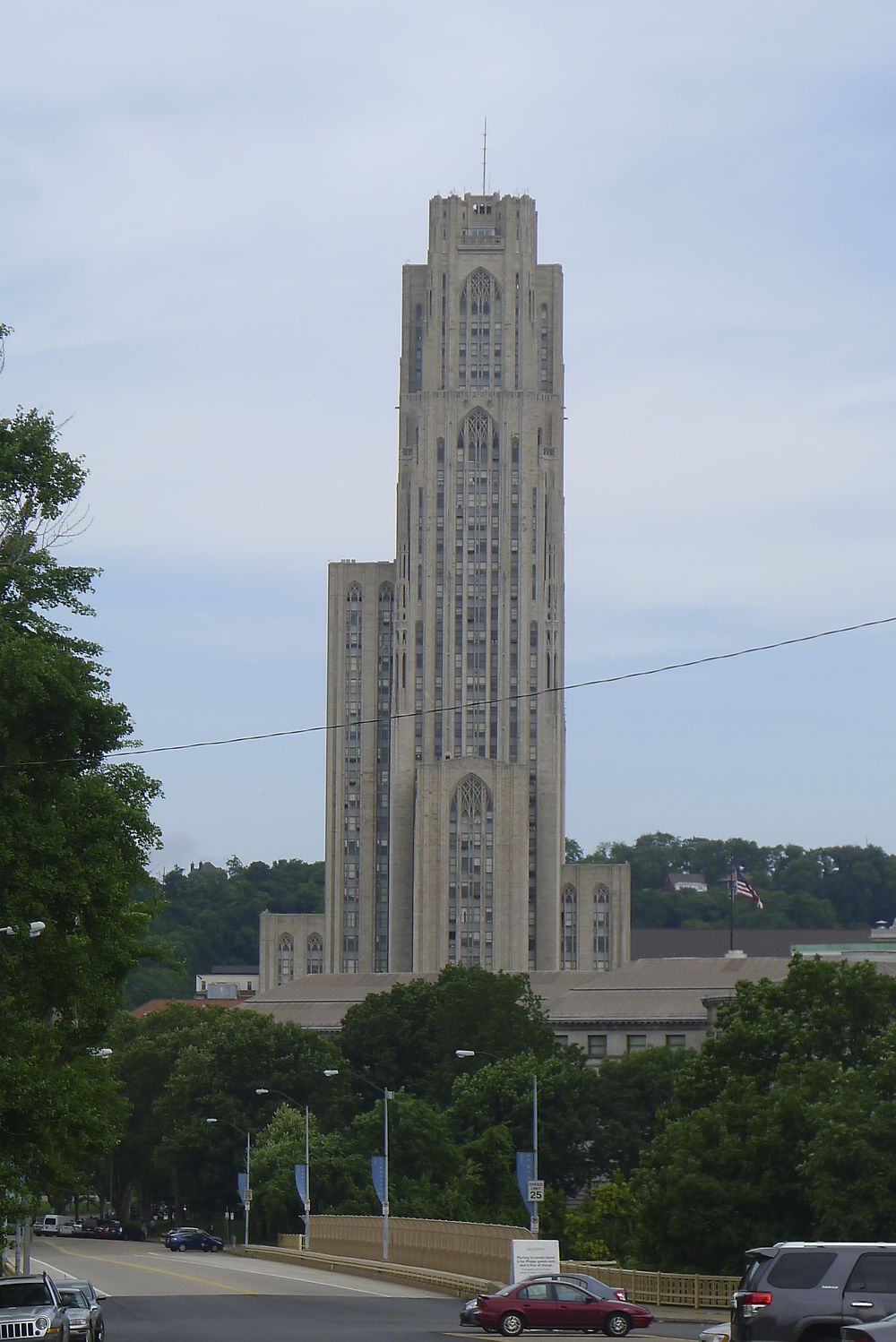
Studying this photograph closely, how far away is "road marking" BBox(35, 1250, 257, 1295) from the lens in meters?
66.1

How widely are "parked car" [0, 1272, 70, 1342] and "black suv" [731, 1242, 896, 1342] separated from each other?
12.9 metres

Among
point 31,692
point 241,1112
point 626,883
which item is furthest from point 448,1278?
point 626,883

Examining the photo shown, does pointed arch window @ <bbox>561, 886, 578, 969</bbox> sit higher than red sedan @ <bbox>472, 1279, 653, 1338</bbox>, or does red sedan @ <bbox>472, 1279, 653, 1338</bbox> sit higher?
pointed arch window @ <bbox>561, 886, 578, 969</bbox>

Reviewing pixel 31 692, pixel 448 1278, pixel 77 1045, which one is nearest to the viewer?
→ pixel 31 692

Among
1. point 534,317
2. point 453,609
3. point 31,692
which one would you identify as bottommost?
point 31,692

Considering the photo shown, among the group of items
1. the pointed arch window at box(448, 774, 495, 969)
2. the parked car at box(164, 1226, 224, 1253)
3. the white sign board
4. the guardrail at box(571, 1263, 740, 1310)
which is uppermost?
the pointed arch window at box(448, 774, 495, 969)

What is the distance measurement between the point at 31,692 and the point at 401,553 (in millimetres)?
148241

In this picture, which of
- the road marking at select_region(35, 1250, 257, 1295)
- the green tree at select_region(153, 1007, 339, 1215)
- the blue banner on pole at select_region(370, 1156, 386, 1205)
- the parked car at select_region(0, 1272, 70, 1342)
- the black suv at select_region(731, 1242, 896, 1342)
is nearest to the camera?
the black suv at select_region(731, 1242, 896, 1342)

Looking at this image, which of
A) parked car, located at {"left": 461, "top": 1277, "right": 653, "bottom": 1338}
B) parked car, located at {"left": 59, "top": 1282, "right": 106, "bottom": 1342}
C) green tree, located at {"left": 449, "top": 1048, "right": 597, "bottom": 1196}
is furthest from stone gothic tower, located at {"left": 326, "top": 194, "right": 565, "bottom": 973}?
parked car, located at {"left": 59, "top": 1282, "right": 106, "bottom": 1342}

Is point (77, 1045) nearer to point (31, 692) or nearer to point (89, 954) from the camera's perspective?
point (89, 954)

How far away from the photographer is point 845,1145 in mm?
59031

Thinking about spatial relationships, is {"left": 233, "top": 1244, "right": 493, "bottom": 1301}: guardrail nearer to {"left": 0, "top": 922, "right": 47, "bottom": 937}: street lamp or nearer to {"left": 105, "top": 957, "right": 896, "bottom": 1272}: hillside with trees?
{"left": 105, "top": 957, "right": 896, "bottom": 1272}: hillside with trees

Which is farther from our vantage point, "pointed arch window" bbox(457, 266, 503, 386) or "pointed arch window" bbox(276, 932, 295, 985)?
"pointed arch window" bbox(276, 932, 295, 985)

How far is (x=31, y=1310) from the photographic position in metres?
34.7
